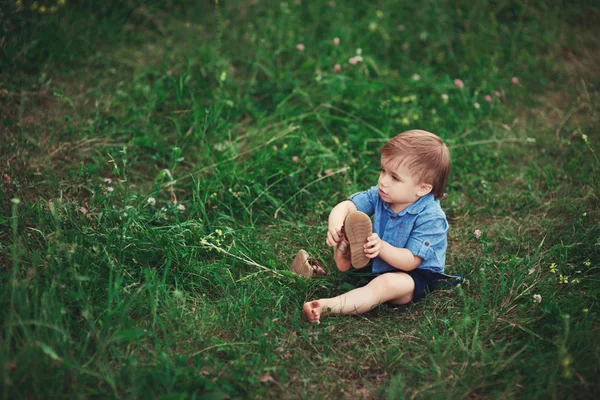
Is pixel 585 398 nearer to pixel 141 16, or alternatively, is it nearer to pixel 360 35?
pixel 360 35

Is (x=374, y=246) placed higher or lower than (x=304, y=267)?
higher

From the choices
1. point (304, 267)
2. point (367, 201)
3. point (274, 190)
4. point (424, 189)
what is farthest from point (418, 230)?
point (274, 190)

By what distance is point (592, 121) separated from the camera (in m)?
3.92

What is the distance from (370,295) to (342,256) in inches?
8.5

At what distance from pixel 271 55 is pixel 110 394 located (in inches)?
114

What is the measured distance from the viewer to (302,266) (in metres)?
2.65

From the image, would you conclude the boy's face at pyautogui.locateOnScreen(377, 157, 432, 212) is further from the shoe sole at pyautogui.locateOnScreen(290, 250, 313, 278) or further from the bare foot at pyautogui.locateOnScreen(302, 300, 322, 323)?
the bare foot at pyautogui.locateOnScreen(302, 300, 322, 323)

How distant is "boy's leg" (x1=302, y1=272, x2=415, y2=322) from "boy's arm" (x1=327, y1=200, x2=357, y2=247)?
0.25 metres

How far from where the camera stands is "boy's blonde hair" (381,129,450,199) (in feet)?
8.13

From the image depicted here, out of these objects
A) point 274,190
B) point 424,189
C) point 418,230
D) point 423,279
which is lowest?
point 423,279

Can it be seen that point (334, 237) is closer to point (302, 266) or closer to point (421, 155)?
point (302, 266)

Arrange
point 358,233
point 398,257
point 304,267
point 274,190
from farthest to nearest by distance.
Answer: point 274,190
point 304,267
point 398,257
point 358,233

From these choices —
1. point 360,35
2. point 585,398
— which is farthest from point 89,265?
point 360,35

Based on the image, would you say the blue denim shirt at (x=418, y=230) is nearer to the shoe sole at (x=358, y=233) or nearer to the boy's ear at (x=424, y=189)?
the boy's ear at (x=424, y=189)
